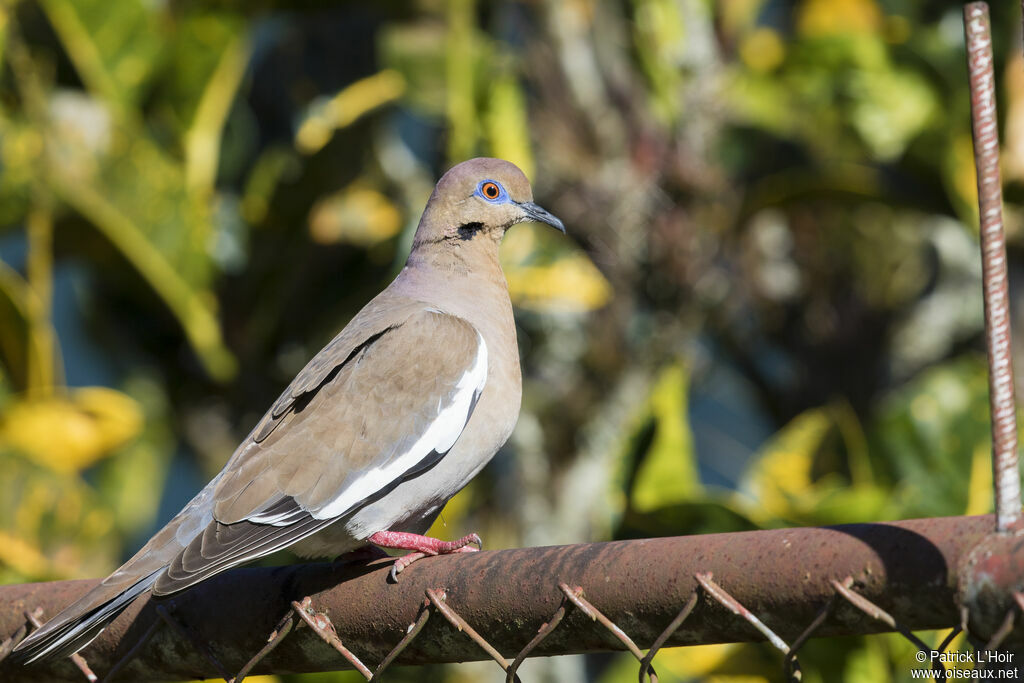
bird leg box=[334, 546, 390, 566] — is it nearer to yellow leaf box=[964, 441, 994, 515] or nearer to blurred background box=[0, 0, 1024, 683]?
blurred background box=[0, 0, 1024, 683]

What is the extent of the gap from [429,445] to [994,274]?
4.93 ft

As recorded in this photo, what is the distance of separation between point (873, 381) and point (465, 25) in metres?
2.98

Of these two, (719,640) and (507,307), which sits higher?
(507,307)

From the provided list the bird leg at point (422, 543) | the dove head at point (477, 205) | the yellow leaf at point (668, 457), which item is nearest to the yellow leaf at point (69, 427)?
the yellow leaf at point (668, 457)

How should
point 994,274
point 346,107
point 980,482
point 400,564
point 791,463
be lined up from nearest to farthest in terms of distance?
point 994,274 → point 400,564 → point 980,482 → point 791,463 → point 346,107

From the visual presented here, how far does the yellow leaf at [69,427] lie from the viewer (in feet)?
17.2

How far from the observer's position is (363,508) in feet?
8.45

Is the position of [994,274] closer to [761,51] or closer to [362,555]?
Answer: [362,555]

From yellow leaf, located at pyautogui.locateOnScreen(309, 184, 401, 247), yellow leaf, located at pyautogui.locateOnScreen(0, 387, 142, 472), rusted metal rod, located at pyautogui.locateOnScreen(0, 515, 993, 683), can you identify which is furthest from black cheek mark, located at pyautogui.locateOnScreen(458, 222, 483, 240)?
yellow leaf, located at pyautogui.locateOnScreen(309, 184, 401, 247)

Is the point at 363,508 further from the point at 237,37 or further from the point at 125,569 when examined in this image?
the point at 237,37

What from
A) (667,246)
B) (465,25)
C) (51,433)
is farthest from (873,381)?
(51,433)

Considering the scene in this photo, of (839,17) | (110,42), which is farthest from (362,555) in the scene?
(839,17)

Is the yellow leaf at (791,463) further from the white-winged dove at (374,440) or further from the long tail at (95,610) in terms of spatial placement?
the long tail at (95,610)

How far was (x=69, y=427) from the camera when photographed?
211 inches
